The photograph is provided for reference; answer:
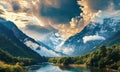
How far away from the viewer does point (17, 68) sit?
622 feet

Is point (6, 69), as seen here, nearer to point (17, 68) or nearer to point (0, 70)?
point (0, 70)

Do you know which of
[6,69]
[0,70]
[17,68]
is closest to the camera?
[0,70]

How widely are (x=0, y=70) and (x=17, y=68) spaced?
36.1 meters

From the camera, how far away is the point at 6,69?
164 m

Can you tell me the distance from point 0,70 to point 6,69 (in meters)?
10.2

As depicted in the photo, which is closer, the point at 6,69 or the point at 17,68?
the point at 6,69

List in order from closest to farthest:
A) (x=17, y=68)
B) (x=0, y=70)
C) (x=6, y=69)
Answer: (x=0, y=70)
(x=6, y=69)
(x=17, y=68)

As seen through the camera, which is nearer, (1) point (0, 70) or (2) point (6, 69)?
(1) point (0, 70)

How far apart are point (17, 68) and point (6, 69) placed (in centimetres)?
2588

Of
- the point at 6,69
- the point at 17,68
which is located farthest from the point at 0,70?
the point at 17,68
